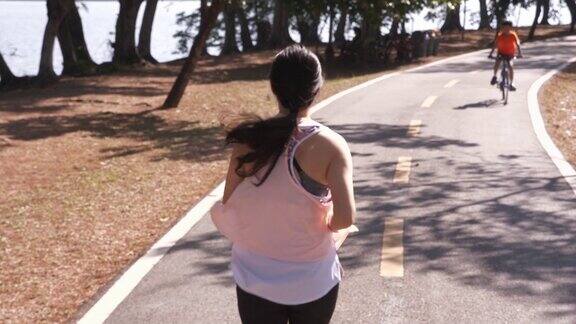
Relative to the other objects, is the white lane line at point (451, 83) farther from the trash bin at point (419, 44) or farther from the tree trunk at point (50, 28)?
the tree trunk at point (50, 28)

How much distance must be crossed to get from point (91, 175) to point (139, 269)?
4.75m

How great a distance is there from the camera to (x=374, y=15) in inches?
1061

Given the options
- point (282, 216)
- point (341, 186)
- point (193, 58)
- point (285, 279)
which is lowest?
point (193, 58)

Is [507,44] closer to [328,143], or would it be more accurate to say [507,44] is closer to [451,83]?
[451,83]

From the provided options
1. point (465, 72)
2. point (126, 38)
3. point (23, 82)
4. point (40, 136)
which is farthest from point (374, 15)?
point (40, 136)

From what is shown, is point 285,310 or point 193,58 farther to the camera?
point 193,58

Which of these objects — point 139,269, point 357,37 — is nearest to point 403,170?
point 139,269

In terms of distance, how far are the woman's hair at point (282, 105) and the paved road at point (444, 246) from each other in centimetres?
267

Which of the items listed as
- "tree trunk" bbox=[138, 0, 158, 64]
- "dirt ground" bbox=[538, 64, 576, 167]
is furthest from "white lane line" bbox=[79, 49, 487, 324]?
"tree trunk" bbox=[138, 0, 158, 64]

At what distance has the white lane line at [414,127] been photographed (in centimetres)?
1345

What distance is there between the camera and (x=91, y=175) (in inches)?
431

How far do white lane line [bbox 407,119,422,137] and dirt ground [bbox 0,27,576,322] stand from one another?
3125 millimetres

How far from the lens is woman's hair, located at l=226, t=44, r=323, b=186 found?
290cm

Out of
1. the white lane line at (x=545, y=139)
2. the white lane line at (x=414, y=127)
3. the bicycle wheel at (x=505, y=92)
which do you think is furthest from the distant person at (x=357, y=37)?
the white lane line at (x=414, y=127)
